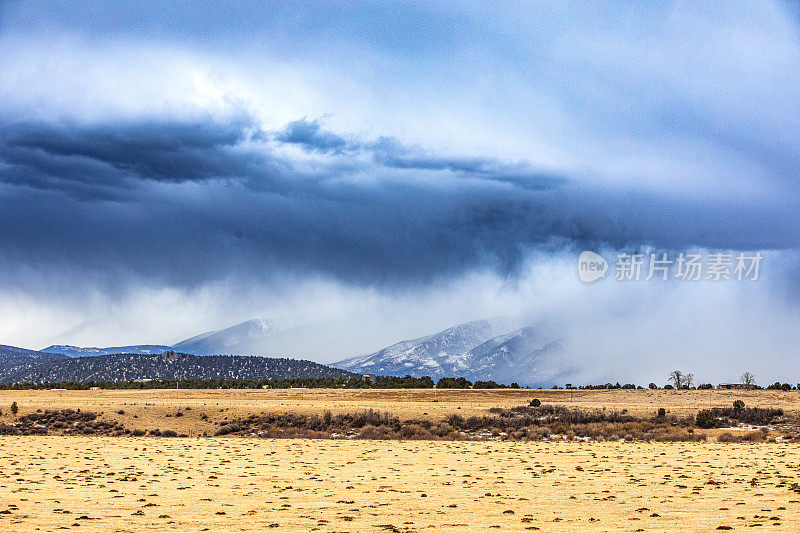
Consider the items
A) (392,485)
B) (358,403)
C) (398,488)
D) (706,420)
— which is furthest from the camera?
(358,403)

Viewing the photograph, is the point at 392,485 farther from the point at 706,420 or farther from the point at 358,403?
the point at 358,403

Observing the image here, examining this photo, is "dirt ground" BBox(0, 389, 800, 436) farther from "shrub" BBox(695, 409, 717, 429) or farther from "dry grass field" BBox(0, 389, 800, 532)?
"dry grass field" BBox(0, 389, 800, 532)

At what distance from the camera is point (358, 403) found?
104 metres

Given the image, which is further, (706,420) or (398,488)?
(706,420)

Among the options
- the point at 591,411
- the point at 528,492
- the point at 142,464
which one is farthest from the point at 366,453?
the point at 591,411

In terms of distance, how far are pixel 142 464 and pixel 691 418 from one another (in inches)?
2255

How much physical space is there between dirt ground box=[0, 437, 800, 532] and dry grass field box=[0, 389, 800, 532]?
8 cm

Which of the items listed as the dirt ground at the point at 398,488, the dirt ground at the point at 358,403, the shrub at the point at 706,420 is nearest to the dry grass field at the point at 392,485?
the dirt ground at the point at 398,488

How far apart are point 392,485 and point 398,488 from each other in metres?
1.27

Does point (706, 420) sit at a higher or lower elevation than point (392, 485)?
lower

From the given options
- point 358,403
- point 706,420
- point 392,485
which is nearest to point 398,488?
point 392,485

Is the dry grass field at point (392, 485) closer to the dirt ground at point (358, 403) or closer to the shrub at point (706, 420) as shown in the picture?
the shrub at point (706, 420)

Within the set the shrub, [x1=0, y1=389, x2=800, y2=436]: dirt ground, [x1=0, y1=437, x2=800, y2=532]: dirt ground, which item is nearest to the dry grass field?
[x1=0, y1=437, x2=800, y2=532]: dirt ground

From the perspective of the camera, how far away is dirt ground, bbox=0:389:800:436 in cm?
8700
